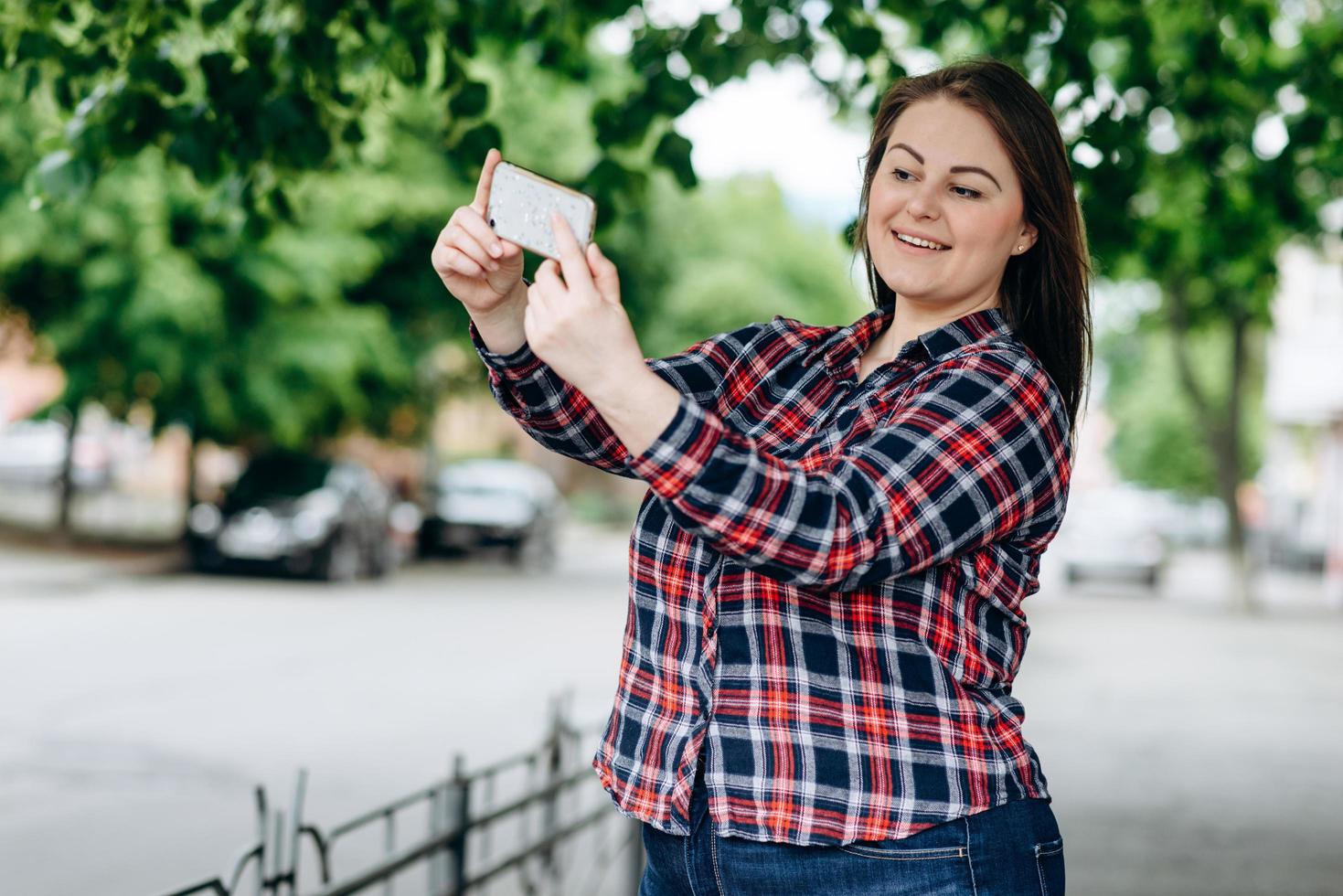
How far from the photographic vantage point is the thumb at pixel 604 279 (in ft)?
5.07

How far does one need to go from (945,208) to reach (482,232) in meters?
0.57

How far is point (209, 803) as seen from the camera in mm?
7184

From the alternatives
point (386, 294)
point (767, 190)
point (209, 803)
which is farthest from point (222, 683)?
point (767, 190)

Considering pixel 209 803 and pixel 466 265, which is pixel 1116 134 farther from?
pixel 209 803

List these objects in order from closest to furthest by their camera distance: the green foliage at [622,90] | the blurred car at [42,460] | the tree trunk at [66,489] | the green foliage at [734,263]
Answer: the green foliage at [622,90]
the tree trunk at [66,489]
the green foliage at [734,263]
the blurred car at [42,460]

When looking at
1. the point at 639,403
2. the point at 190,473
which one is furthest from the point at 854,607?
the point at 190,473

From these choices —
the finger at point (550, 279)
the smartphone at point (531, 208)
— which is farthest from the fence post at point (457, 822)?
the finger at point (550, 279)

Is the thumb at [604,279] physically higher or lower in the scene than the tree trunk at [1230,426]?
lower

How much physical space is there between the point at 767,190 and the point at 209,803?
125 feet

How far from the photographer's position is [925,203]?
1873 millimetres

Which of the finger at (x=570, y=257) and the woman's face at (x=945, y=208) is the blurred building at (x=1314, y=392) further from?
the finger at (x=570, y=257)

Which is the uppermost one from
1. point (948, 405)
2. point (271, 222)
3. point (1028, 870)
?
point (271, 222)

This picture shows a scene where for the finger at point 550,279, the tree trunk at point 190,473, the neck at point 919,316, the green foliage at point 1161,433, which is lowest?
the finger at point 550,279

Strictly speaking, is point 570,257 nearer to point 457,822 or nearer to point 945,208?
point 945,208
